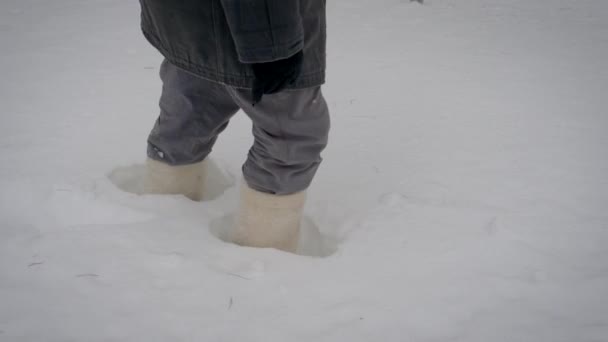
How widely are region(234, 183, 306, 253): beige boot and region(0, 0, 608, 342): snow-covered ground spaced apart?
0.18ft

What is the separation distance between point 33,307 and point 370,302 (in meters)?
0.57

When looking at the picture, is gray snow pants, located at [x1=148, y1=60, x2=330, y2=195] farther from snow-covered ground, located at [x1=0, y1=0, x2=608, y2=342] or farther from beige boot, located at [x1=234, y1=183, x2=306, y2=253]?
snow-covered ground, located at [x1=0, y1=0, x2=608, y2=342]

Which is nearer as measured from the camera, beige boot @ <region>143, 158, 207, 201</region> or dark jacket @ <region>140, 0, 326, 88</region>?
dark jacket @ <region>140, 0, 326, 88</region>

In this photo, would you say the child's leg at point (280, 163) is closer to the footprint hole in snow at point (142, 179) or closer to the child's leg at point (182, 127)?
the child's leg at point (182, 127)

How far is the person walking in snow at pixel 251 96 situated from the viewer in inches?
28.6

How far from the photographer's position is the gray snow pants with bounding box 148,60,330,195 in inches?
34.3

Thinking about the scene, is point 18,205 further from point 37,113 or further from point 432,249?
point 432,249

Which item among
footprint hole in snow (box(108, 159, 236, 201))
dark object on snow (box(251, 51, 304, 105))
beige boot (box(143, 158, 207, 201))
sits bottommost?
footprint hole in snow (box(108, 159, 236, 201))

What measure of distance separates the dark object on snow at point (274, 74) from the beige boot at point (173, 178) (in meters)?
0.41

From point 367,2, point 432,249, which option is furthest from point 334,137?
point 367,2

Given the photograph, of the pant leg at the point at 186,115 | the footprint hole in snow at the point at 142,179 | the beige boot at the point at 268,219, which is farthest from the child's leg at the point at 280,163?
the footprint hole in snow at the point at 142,179

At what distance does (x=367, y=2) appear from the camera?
8.74 ft

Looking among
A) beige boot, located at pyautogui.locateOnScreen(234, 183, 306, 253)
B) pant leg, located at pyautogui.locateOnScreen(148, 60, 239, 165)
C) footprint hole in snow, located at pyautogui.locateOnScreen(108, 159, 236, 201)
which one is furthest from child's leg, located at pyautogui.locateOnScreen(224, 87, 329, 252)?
footprint hole in snow, located at pyautogui.locateOnScreen(108, 159, 236, 201)

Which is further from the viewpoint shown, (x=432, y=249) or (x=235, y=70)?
(x=432, y=249)
